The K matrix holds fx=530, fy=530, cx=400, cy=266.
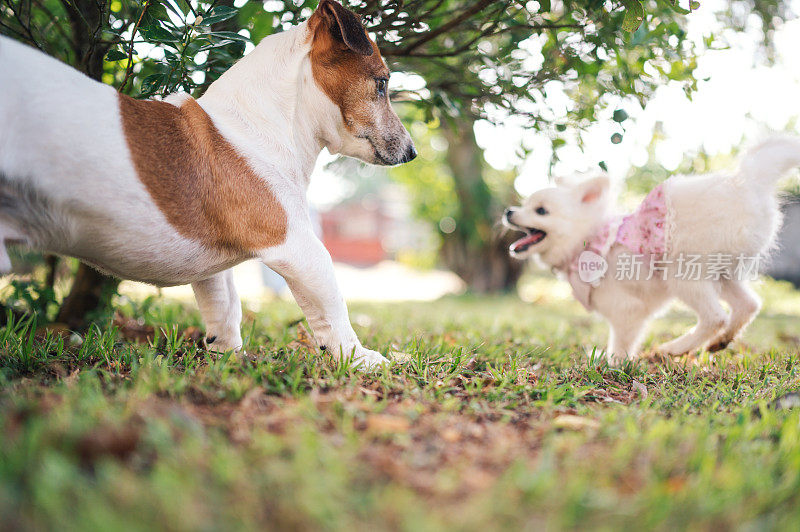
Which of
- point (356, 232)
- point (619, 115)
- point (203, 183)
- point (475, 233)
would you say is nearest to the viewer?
point (203, 183)

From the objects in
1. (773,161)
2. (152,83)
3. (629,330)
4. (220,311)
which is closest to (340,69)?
(152,83)

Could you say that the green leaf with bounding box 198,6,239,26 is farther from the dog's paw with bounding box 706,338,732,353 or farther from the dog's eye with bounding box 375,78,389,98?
the dog's paw with bounding box 706,338,732,353

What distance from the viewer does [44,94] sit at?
1.86m

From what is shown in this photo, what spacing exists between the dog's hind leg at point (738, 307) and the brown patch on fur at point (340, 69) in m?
2.62

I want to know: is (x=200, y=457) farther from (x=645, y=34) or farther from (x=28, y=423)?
(x=645, y=34)

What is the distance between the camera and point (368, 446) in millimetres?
1438

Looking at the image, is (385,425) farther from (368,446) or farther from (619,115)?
(619,115)

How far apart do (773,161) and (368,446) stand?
2.99 meters

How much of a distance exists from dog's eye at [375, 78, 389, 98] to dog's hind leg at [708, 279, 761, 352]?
2523 millimetres

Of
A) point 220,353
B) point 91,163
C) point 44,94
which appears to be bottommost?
point 220,353

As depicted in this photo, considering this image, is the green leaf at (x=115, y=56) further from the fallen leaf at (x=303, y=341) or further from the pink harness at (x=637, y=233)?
the pink harness at (x=637, y=233)

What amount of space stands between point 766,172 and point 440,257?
26.7 feet

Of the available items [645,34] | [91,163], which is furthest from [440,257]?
[91,163]

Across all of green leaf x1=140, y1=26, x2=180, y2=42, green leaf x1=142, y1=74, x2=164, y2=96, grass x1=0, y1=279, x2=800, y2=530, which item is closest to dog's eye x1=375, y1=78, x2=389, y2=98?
green leaf x1=140, y1=26, x2=180, y2=42
